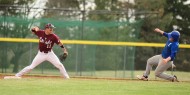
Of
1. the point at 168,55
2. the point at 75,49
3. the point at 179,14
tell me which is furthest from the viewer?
the point at 179,14

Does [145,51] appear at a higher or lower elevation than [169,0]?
lower

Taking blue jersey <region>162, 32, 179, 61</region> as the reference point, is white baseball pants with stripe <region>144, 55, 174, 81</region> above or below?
below

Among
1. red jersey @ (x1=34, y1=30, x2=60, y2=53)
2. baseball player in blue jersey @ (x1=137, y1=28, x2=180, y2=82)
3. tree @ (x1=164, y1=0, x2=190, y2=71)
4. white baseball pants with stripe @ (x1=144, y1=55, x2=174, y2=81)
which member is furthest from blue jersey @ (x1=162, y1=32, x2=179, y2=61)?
tree @ (x1=164, y1=0, x2=190, y2=71)

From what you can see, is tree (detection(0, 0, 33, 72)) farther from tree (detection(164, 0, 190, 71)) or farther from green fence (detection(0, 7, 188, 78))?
tree (detection(164, 0, 190, 71))

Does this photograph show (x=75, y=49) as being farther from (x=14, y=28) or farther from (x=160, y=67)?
(x=160, y=67)

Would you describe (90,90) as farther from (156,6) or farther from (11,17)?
(156,6)

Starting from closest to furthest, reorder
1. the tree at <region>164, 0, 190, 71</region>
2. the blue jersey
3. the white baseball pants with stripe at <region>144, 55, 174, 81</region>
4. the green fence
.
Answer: the blue jersey, the white baseball pants with stripe at <region>144, 55, 174, 81</region>, the green fence, the tree at <region>164, 0, 190, 71</region>

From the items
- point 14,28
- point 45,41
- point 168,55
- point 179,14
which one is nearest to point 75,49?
point 14,28

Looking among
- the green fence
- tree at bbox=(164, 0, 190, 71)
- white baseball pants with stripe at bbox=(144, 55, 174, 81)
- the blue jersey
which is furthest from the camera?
tree at bbox=(164, 0, 190, 71)

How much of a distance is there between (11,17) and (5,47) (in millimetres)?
1462

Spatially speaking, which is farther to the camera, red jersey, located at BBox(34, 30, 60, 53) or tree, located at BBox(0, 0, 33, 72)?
tree, located at BBox(0, 0, 33, 72)

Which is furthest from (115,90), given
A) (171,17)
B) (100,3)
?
(100,3)

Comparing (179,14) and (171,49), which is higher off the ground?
(171,49)

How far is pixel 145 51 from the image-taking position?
87.9ft
